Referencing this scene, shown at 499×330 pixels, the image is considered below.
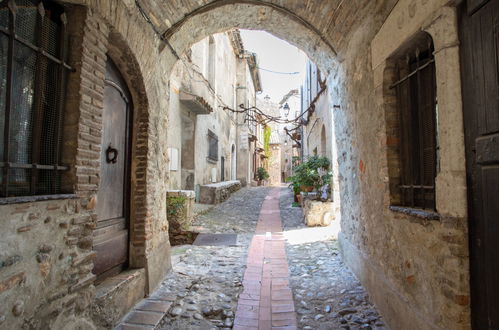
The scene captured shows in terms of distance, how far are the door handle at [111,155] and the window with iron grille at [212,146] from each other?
7964 mm

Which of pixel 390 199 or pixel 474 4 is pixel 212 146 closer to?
pixel 390 199

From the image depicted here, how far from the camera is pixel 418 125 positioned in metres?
2.40

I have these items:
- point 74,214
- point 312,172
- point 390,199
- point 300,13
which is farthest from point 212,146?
point 74,214

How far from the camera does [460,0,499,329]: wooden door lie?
4.96 feet

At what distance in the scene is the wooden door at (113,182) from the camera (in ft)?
9.12

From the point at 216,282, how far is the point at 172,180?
4223mm

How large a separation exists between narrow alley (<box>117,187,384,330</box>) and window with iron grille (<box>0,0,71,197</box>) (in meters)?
1.59

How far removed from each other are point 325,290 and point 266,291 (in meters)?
0.68

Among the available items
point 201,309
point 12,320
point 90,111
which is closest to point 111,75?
point 90,111

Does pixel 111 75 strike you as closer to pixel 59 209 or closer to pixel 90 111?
pixel 90 111

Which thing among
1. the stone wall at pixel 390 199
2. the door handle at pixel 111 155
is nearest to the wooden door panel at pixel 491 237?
the stone wall at pixel 390 199

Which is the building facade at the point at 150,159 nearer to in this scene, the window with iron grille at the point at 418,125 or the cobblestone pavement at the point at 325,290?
the window with iron grille at the point at 418,125

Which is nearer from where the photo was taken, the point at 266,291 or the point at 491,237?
the point at 491,237

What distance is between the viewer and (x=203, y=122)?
1020 centimetres
